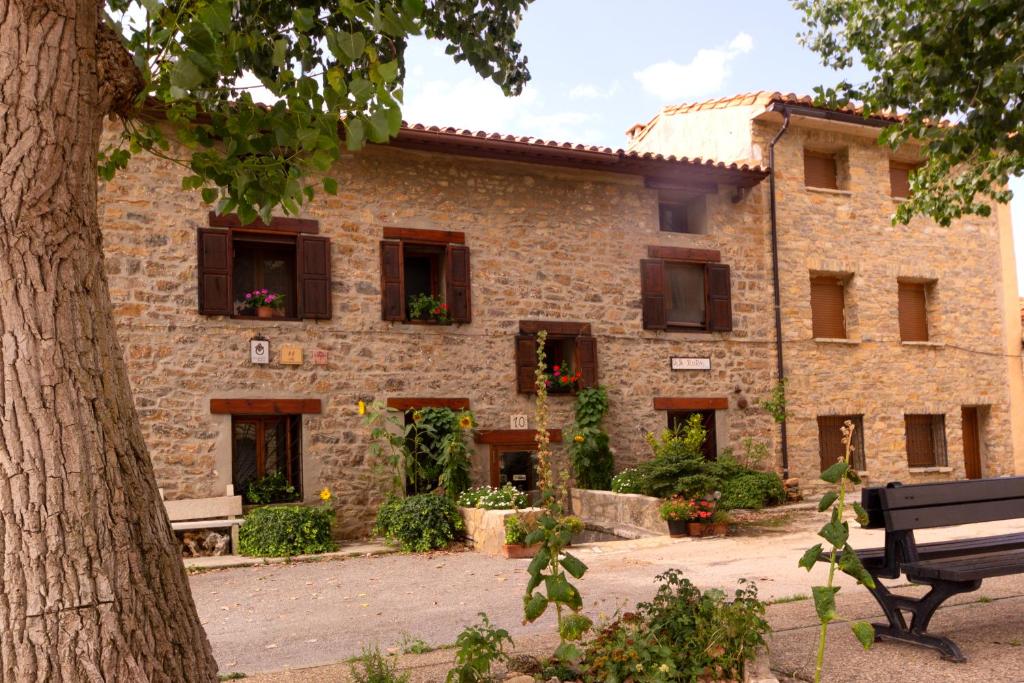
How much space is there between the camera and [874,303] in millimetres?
14969

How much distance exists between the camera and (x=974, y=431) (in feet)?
52.9

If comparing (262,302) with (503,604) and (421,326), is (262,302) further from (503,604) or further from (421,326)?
(503,604)

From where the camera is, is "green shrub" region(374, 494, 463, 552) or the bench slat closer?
the bench slat

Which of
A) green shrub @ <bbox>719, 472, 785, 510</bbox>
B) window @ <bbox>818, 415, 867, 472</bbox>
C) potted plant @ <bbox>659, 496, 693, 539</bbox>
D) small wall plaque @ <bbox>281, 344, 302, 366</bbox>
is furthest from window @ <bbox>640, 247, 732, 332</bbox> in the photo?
small wall plaque @ <bbox>281, 344, 302, 366</bbox>

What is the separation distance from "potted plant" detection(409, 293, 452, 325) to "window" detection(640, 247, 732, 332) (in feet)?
10.3

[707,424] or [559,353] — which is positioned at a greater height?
[559,353]

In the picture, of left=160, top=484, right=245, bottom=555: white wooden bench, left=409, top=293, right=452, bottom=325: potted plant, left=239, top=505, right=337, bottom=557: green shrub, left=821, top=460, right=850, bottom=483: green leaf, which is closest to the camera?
left=821, top=460, right=850, bottom=483: green leaf

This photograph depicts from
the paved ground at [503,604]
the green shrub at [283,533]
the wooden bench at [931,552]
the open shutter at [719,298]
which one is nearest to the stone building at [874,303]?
the open shutter at [719,298]

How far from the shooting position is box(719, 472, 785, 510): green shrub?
40.9 ft

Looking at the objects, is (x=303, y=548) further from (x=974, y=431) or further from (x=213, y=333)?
(x=974, y=431)

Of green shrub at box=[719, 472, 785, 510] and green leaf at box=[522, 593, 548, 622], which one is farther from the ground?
green leaf at box=[522, 593, 548, 622]

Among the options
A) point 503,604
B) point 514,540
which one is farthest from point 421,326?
point 503,604

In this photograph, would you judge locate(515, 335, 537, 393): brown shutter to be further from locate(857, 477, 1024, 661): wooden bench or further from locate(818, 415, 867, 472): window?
locate(857, 477, 1024, 661): wooden bench

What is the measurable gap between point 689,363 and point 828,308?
3169 millimetres
